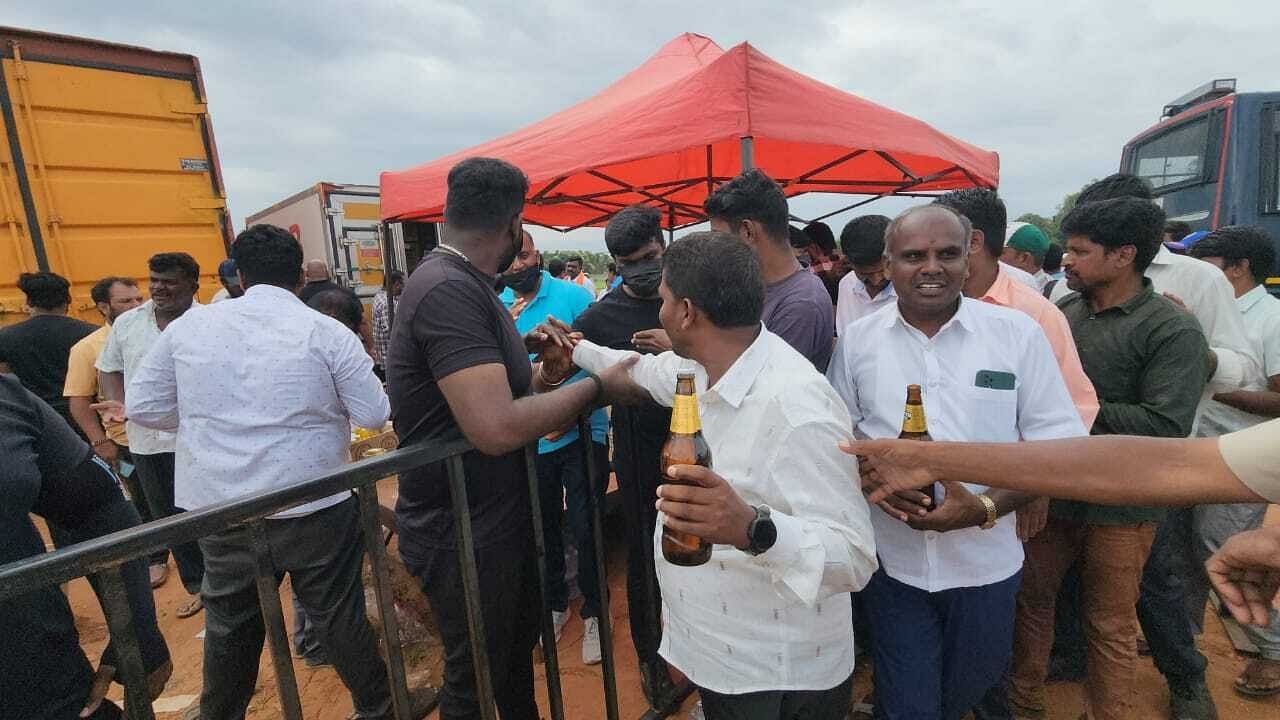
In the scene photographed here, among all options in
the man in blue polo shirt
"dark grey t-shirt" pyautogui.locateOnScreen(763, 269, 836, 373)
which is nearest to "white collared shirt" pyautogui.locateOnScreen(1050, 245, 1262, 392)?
"dark grey t-shirt" pyautogui.locateOnScreen(763, 269, 836, 373)

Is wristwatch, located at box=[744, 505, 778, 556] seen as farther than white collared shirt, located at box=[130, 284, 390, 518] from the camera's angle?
No

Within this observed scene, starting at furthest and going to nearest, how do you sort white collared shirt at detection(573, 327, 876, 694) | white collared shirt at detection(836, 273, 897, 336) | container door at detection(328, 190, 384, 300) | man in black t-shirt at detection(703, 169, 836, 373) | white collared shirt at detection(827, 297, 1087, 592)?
container door at detection(328, 190, 384, 300) → white collared shirt at detection(836, 273, 897, 336) → man in black t-shirt at detection(703, 169, 836, 373) → white collared shirt at detection(827, 297, 1087, 592) → white collared shirt at detection(573, 327, 876, 694)

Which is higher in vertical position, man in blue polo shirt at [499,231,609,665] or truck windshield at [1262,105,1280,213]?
truck windshield at [1262,105,1280,213]

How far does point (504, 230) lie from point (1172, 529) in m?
3.67

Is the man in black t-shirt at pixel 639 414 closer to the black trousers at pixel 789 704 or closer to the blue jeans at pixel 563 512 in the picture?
the blue jeans at pixel 563 512

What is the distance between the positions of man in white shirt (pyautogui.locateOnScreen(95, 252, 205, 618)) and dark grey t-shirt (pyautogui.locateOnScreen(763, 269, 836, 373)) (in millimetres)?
3752

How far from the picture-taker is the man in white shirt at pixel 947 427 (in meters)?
1.79

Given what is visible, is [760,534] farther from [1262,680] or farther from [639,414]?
[1262,680]

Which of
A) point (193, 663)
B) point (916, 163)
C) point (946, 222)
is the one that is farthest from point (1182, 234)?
point (193, 663)

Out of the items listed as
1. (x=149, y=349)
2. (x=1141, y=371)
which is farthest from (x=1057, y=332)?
(x=149, y=349)

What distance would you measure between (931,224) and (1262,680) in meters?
3.08

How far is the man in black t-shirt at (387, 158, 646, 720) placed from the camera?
5.25 ft

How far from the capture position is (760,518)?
1217 millimetres

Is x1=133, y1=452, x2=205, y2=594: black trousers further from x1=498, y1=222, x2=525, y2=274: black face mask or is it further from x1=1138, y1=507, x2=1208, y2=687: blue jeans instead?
x1=1138, y1=507, x2=1208, y2=687: blue jeans
